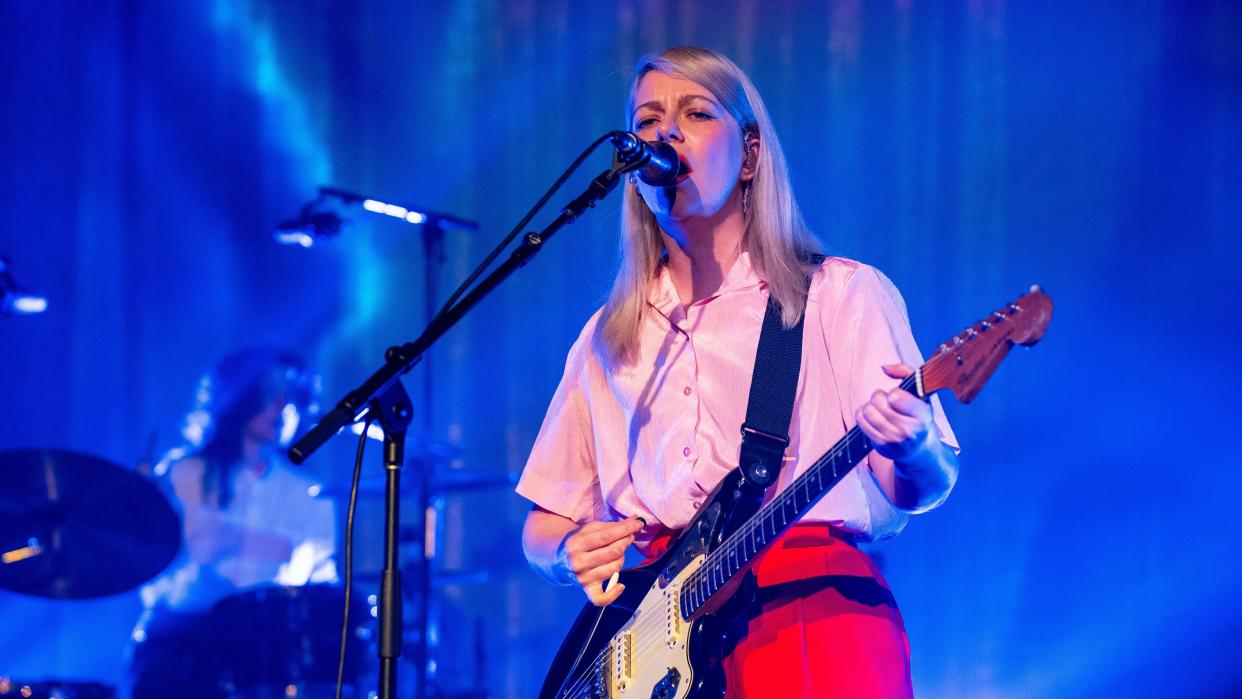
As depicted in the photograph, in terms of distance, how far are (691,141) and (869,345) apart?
657 mm

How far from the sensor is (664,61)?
2.78 metres

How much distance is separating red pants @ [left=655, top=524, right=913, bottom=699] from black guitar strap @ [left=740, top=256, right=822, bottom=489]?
15 centimetres

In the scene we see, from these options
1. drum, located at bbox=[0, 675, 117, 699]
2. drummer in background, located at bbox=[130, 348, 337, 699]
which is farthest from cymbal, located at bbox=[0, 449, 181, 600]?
drummer in background, located at bbox=[130, 348, 337, 699]

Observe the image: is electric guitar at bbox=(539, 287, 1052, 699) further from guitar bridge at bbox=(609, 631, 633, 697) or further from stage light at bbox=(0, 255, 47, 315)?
stage light at bbox=(0, 255, 47, 315)

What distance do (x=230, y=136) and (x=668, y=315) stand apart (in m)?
3.90

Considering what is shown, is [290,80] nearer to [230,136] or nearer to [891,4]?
[230,136]

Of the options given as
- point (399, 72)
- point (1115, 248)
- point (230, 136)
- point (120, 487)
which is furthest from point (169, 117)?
point (1115, 248)

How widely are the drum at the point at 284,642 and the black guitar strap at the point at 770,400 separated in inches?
111

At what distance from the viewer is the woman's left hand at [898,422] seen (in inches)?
75.5

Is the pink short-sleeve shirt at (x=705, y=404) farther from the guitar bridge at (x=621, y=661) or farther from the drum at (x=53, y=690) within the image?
the drum at (x=53, y=690)

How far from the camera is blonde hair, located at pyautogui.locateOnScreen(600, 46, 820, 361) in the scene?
2.67 metres

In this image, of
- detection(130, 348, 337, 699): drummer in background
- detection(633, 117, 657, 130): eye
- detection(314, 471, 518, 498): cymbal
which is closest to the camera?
detection(633, 117, 657, 130): eye

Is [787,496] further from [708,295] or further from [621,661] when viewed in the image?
[708,295]

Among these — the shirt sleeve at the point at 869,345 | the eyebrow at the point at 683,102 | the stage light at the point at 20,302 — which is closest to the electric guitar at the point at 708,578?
the shirt sleeve at the point at 869,345
